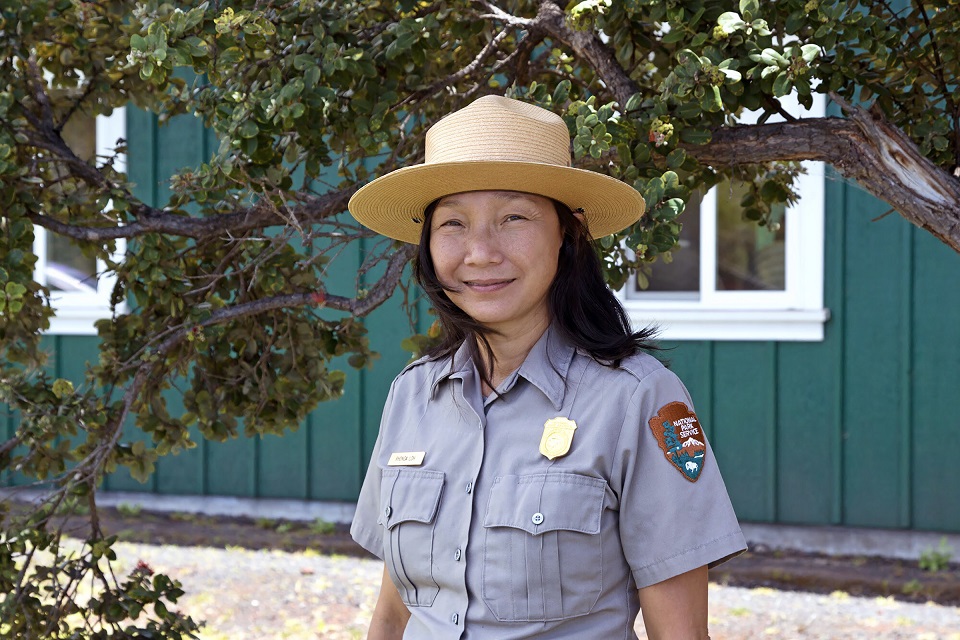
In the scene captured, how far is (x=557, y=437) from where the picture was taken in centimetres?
194

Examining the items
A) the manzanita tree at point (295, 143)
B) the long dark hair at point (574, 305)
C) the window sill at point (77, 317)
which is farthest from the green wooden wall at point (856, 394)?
the long dark hair at point (574, 305)

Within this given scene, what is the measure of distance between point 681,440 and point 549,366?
1.00 ft

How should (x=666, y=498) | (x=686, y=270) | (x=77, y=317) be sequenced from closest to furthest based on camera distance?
(x=666, y=498) → (x=686, y=270) → (x=77, y=317)

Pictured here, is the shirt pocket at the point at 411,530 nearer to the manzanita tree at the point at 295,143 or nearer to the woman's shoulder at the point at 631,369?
the woman's shoulder at the point at 631,369

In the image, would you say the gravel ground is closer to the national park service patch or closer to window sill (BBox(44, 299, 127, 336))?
window sill (BBox(44, 299, 127, 336))

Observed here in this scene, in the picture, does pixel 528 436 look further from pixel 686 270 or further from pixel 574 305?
pixel 686 270

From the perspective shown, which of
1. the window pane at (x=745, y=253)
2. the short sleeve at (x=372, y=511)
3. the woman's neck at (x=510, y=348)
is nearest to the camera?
the woman's neck at (x=510, y=348)

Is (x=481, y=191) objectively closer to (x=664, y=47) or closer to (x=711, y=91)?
(x=711, y=91)

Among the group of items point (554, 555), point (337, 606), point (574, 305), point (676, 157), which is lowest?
point (337, 606)

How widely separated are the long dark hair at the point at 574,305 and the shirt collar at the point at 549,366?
0.02m

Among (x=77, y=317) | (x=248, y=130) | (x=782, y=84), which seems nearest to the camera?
(x=782, y=84)

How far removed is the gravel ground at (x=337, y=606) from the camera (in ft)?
16.8

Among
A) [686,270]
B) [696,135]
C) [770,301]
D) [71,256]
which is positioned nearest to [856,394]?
[770,301]

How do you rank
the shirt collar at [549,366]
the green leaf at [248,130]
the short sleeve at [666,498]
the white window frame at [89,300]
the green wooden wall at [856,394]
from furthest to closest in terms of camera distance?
1. the white window frame at [89,300]
2. the green wooden wall at [856,394]
3. the green leaf at [248,130]
4. the shirt collar at [549,366]
5. the short sleeve at [666,498]
